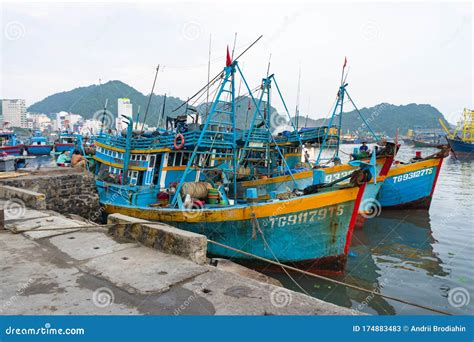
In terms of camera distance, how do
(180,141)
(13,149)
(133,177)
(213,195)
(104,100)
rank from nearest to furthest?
(213,195) → (180,141) → (133,177) → (13,149) → (104,100)

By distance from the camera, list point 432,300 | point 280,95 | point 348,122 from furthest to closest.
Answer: point 348,122 → point 280,95 → point 432,300

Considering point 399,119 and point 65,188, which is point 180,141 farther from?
point 399,119

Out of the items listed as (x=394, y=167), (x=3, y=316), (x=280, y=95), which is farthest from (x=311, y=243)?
(x=394, y=167)

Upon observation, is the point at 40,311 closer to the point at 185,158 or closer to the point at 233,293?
the point at 233,293

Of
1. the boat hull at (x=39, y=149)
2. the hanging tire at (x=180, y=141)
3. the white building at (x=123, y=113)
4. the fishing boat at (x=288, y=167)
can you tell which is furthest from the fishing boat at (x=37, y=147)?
the hanging tire at (x=180, y=141)

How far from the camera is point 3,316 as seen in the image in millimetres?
3266

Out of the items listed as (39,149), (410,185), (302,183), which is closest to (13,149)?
(39,149)

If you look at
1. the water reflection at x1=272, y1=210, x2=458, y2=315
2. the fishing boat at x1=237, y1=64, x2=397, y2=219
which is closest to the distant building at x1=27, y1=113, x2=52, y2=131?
the fishing boat at x1=237, y1=64, x2=397, y2=219

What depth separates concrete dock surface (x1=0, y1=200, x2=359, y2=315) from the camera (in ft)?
11.6

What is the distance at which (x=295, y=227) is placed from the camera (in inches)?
329

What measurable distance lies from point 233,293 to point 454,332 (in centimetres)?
270

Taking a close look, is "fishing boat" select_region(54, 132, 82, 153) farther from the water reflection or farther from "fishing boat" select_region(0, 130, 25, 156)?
the water reflection

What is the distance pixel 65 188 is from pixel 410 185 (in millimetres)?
16719

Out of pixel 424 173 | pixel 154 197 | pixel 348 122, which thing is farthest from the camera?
pixel 348 122
